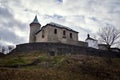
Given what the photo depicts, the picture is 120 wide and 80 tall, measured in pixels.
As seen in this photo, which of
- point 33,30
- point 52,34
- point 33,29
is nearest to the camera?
point 52,34

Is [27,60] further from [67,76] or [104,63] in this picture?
[104,63]

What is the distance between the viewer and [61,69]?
36438 mm

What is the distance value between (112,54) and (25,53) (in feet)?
78.9

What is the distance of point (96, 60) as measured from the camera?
1774 inches

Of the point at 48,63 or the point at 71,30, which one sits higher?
the point at 71,30

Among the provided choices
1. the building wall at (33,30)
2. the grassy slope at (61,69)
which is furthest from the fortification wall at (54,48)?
the building wall at (33,30)

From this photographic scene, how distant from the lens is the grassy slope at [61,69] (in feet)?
98.9

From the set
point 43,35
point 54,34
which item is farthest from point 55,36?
point 43,35

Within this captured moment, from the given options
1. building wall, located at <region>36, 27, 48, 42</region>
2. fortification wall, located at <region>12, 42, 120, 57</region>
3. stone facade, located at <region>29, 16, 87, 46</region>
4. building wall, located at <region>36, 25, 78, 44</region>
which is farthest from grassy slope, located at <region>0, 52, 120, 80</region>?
building wall, located at <region>36, 27, 48, 42</region>

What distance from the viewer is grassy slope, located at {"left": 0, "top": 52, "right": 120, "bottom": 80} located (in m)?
30.2

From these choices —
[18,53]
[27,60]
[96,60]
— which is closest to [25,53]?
[18,53]

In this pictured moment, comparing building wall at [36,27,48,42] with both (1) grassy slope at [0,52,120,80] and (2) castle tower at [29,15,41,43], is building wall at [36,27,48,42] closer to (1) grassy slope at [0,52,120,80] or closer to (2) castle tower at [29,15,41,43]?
(2) castle tower at [29,15,41,43]

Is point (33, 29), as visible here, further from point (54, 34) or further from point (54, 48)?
point (54, 48)

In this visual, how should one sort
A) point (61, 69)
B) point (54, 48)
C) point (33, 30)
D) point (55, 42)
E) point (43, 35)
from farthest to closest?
point (33, 30) < point (43, 35) < point (55, 42) < point (54, 48) < point (61, 69)
